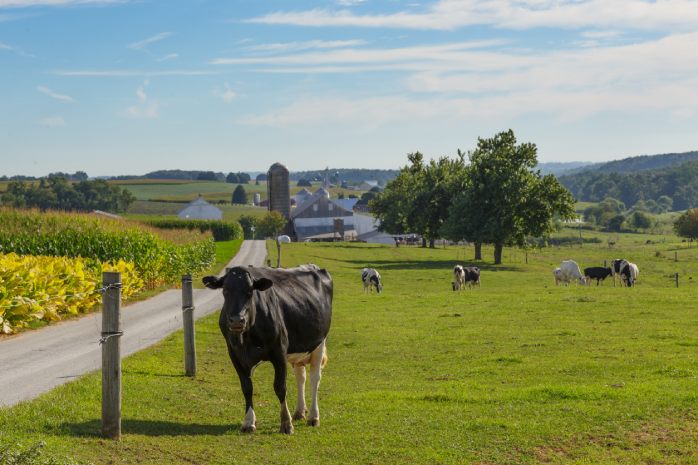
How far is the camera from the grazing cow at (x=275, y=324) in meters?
12.8

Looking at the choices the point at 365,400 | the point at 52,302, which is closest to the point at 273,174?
the point at 52,302

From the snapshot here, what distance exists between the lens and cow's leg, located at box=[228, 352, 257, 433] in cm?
1330

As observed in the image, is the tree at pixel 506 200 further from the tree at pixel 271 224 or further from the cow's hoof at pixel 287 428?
the tree at pixel 271 224

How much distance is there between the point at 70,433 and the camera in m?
11.8

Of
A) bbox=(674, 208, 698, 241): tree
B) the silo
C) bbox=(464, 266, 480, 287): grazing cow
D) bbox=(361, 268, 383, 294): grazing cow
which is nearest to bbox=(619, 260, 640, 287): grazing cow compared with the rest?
bbox=(464, 266, 480, 287): grazing cow

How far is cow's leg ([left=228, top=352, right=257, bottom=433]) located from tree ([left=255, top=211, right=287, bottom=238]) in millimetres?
163998

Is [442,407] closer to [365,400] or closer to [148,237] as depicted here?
[365,400]

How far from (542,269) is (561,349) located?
56.9 metres

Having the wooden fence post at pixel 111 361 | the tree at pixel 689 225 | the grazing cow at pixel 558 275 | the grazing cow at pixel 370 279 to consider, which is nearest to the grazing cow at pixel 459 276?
the grazing cow at pixel 370 279

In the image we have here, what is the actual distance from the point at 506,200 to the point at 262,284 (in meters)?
71.8

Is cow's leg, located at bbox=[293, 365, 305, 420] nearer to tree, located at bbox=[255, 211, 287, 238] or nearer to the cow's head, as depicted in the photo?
the cow's head

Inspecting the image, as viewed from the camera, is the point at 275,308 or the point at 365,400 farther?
the point at 365,400

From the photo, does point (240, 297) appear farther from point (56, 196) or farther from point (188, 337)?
point (56, 196)

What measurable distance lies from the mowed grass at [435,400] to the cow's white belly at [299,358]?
3.42 ft
